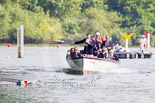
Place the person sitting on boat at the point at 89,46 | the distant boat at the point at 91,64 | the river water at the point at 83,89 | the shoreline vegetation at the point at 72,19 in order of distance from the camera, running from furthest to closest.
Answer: the shoreline vegetation at the point at 72,19 < the person sitting on boat at the point at 89,46 < the distant boat at the point at 91,64 < the river water at the point at 83,89

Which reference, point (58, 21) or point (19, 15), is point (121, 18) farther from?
point (19, 15)

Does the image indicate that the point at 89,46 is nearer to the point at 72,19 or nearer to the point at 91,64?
the point at 91,64

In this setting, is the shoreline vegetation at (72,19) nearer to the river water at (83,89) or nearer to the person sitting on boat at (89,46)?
the person sitting on boat at (89,46)

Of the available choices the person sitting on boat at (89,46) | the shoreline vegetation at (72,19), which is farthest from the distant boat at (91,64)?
the shoreline vegetation at (72,19)

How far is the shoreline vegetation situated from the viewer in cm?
8456

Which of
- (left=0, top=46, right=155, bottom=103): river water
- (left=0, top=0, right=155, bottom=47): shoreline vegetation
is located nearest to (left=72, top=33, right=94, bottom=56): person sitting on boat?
(left=0, top=46, right=155, bottom=103): river water

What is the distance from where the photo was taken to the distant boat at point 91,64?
31984mm

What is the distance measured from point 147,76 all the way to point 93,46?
3.48 meters

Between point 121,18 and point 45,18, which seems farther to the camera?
point 121,18

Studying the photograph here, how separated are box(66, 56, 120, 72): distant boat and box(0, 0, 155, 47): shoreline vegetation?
3642cm

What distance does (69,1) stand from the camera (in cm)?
10056

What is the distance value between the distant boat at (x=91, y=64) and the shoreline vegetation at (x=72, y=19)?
119 ft

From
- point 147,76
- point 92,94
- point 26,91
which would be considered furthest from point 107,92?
point 147,76

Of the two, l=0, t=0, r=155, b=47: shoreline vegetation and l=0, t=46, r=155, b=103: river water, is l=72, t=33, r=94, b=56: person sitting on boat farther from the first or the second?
l=0, t=0, r=155, b=47: shoreline vegetation
